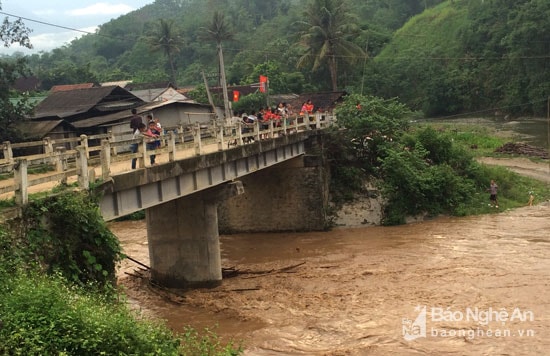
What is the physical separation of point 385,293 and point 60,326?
486 inches

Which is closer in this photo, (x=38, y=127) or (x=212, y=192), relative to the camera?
(x=212, y=192)

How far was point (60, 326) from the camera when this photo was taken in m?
8.76

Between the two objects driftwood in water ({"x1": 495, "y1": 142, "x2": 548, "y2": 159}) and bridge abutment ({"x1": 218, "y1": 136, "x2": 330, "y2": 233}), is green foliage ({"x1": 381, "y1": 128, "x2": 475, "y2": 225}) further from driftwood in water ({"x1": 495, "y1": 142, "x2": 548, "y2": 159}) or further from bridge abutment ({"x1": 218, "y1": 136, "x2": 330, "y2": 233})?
driftwood in water ({"x1": 495, "y1": 142, "x2": 548, "y2": 159})

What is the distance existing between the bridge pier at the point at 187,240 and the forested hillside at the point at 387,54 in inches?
956

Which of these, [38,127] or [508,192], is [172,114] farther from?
[508,192]

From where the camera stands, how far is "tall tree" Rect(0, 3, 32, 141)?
104 ft

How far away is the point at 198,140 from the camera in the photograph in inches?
754

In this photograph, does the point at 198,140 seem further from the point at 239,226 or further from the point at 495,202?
the point at 495,202

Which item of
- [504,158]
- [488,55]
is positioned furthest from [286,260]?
[488,55]

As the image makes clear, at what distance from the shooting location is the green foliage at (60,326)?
828cm

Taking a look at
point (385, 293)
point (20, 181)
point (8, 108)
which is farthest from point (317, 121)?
point (20, 181)

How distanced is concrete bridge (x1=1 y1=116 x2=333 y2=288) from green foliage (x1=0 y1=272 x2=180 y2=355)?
8.28 feet

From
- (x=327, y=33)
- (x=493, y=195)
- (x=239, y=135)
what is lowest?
(x=493, y=195)

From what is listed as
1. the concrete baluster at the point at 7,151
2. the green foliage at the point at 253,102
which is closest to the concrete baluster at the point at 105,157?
the concrete baluster at the point at 7,151
